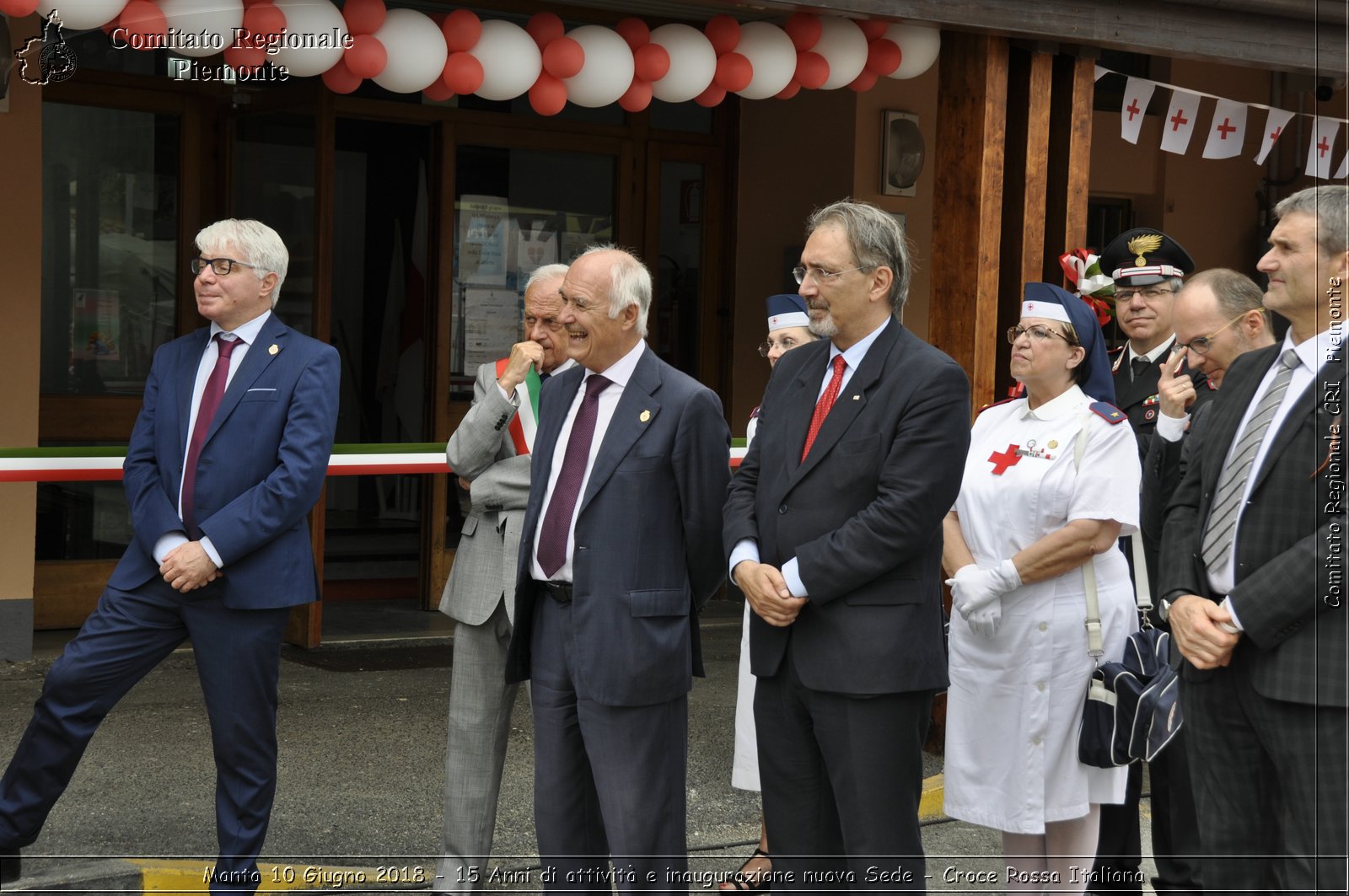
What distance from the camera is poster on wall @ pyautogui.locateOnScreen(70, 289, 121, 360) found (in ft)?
25.0

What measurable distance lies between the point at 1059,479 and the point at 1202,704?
38.1 inches

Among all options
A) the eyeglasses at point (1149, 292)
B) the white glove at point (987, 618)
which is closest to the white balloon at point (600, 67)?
the eyeglasses at point (1149, 292)

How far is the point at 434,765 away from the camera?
5.84 metres

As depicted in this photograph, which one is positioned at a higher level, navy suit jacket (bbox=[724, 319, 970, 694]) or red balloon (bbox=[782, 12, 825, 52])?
red balloon (bbox=[782, 12, 825, 52])

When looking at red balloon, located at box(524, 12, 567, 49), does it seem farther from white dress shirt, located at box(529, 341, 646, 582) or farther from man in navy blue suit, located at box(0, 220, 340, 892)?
white dress shirt, located at box(529, 341, 646, 582)

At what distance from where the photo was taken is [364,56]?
521 cm

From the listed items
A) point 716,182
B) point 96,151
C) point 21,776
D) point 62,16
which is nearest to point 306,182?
point 96,151

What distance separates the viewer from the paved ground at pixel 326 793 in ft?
15.5

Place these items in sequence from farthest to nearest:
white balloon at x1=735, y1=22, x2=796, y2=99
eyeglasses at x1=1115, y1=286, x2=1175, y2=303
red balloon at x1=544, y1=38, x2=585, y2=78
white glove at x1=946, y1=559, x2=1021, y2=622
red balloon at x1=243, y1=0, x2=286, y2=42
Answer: white balloon at x1=735, y1=22, x2=796, y2=99 → red balloon at x1=544, y1=38, x2=585, y2=78 → eyeglasses at x1=1115, y1=286, x2=1175, y2=303 → red balloon at x1=243, y1=0, x2=286, y2=42 → white glove at x1=946, y1=559, x2=1021, y2=622

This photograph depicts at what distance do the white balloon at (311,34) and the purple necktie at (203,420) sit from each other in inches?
47.6

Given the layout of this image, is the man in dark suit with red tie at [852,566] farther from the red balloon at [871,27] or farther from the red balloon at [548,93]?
the red balloon at [871,27]

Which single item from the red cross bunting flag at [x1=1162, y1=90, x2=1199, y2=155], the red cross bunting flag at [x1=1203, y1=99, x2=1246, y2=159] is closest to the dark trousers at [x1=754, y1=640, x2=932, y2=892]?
the red cross bunting flag at [x1=1162, y1=90, x2=1199, y2=155]

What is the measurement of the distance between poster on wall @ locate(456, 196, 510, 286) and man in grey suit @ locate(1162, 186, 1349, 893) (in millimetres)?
5584

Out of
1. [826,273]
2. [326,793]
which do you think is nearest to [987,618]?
[826,273]
